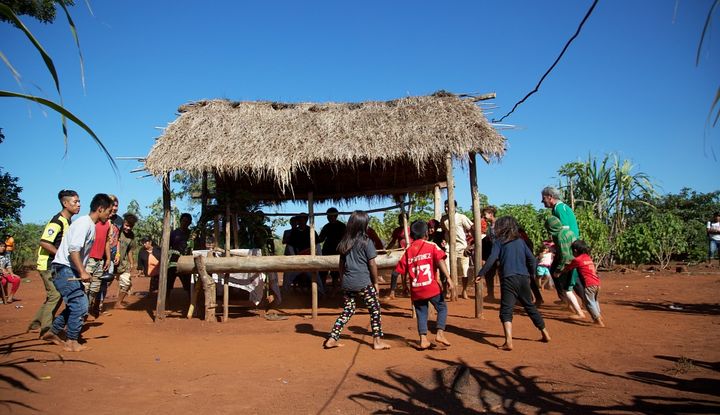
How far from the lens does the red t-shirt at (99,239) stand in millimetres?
6871

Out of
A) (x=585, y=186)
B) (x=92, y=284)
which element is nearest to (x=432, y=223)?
(x=92, y=284)

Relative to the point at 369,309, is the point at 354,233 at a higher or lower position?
higher

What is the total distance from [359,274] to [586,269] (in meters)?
3.10

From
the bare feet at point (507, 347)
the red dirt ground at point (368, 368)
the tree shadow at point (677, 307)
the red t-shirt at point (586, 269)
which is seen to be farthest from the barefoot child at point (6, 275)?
the tree shadow at point (677, 307)

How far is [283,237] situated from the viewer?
33.2 feet

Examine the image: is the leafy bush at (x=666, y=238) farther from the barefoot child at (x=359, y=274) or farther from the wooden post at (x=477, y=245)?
the barefoot child at (x=359, y=274)

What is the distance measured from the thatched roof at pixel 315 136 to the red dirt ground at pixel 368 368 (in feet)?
8.22

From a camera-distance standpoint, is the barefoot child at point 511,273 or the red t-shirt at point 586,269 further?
the red t-shirt at point 586,269

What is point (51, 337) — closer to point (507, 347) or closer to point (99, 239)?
point (99, 239)

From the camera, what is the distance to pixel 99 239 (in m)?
6.94

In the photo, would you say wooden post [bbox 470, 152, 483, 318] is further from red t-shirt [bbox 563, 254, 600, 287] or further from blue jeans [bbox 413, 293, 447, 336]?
blue jeans [bbox 413, 293, 447, 336]

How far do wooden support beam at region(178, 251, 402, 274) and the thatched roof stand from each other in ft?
3.61

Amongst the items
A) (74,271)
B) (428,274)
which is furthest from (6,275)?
(428,274)

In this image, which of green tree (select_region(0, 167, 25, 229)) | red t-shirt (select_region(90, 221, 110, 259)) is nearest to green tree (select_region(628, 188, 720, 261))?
red t-shirt (select_region(90, 221, 110, 259))
